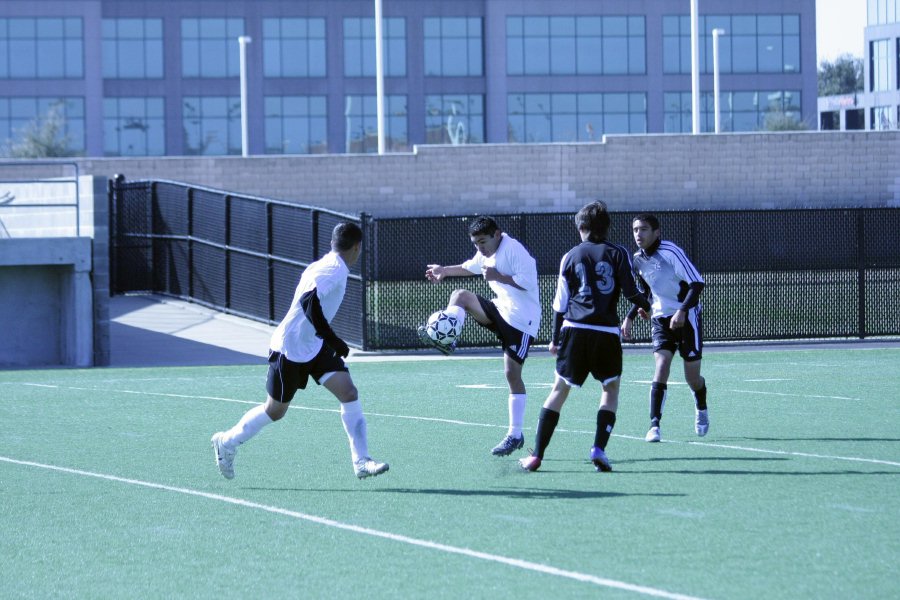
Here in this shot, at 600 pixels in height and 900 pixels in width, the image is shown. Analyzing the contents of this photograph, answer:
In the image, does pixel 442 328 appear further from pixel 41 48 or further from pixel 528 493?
pixel 41 48

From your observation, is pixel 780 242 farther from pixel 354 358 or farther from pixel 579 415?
pixel 579 415

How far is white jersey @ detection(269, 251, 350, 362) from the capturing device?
29.0 ft

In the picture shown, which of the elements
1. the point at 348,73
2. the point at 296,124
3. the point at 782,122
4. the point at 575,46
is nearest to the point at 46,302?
the point at 296,124

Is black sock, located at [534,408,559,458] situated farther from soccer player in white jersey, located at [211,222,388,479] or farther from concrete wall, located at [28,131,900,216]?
concrete wall, located at [28,131,900,216]

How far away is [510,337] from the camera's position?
1030cm

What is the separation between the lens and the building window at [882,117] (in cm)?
9420

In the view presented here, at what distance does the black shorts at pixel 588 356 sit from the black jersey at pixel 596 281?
0.08 m

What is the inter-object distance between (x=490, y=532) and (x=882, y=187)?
120 ft

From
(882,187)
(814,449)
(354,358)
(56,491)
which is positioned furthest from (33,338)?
(882,187)

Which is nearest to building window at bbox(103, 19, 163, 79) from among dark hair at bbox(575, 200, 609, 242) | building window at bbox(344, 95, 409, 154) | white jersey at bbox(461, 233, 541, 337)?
building window at bbox(344, 95, 409, 154)

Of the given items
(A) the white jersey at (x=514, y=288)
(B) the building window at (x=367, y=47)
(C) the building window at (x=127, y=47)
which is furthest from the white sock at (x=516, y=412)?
(C) the building window at (x=127, y=47)

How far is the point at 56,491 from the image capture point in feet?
30.8

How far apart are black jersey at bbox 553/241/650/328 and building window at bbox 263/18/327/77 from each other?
59690mm

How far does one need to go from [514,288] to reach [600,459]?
149 cm
